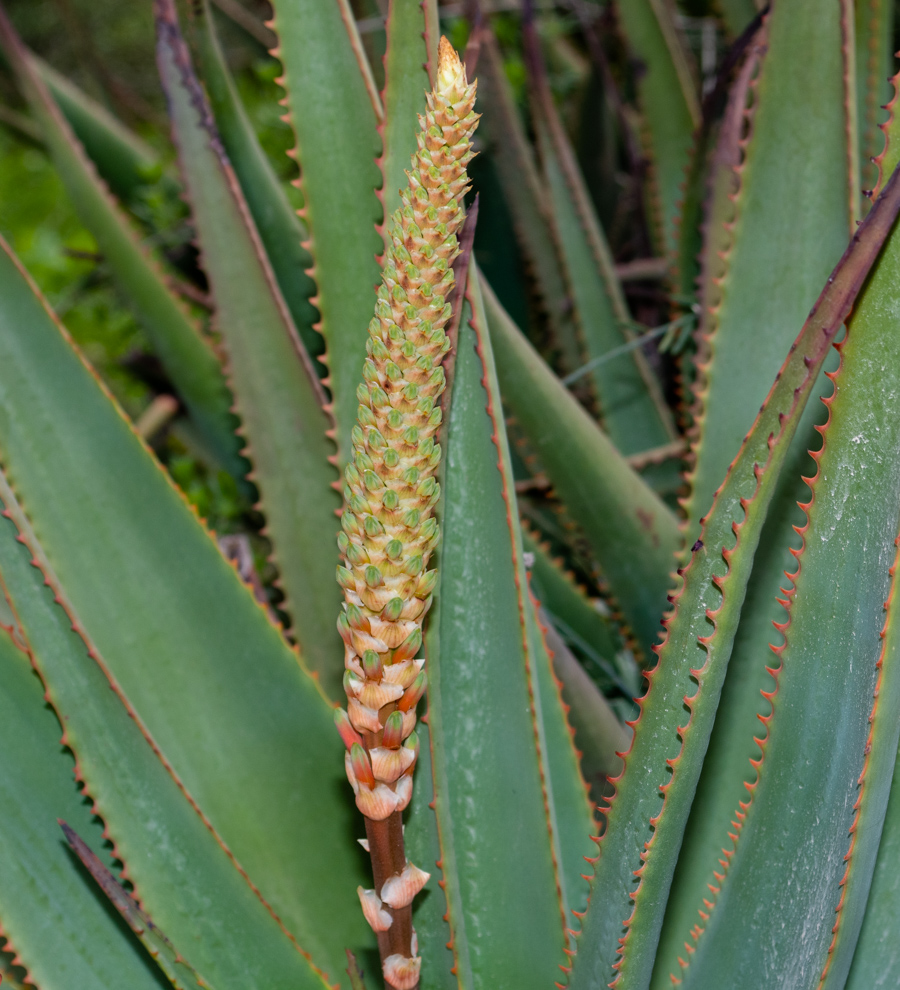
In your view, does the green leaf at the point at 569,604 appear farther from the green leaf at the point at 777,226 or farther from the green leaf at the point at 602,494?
the green leaf at the point at 777,226

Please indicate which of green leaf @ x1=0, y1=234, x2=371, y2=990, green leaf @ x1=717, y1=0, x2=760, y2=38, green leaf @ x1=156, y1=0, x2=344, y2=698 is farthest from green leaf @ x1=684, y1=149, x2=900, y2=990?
green leaf @ x1=717, y1=0, x2=760, y2=38

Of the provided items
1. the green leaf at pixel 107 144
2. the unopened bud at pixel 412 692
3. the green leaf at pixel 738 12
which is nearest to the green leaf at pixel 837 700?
the unopened bud at pixel 412 692

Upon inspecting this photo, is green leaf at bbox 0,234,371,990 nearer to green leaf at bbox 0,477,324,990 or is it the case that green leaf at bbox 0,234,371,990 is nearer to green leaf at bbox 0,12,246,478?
green leaf at bbox 0,477,324,990

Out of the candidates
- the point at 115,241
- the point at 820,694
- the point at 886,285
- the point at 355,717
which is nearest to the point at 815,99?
the point at 886,285

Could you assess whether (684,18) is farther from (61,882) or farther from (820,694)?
(61,882)

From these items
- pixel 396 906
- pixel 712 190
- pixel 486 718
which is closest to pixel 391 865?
pixel 396 906

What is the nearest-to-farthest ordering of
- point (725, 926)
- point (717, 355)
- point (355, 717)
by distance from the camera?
point (355, 717) → point (725, 926) → point (717, 355)
